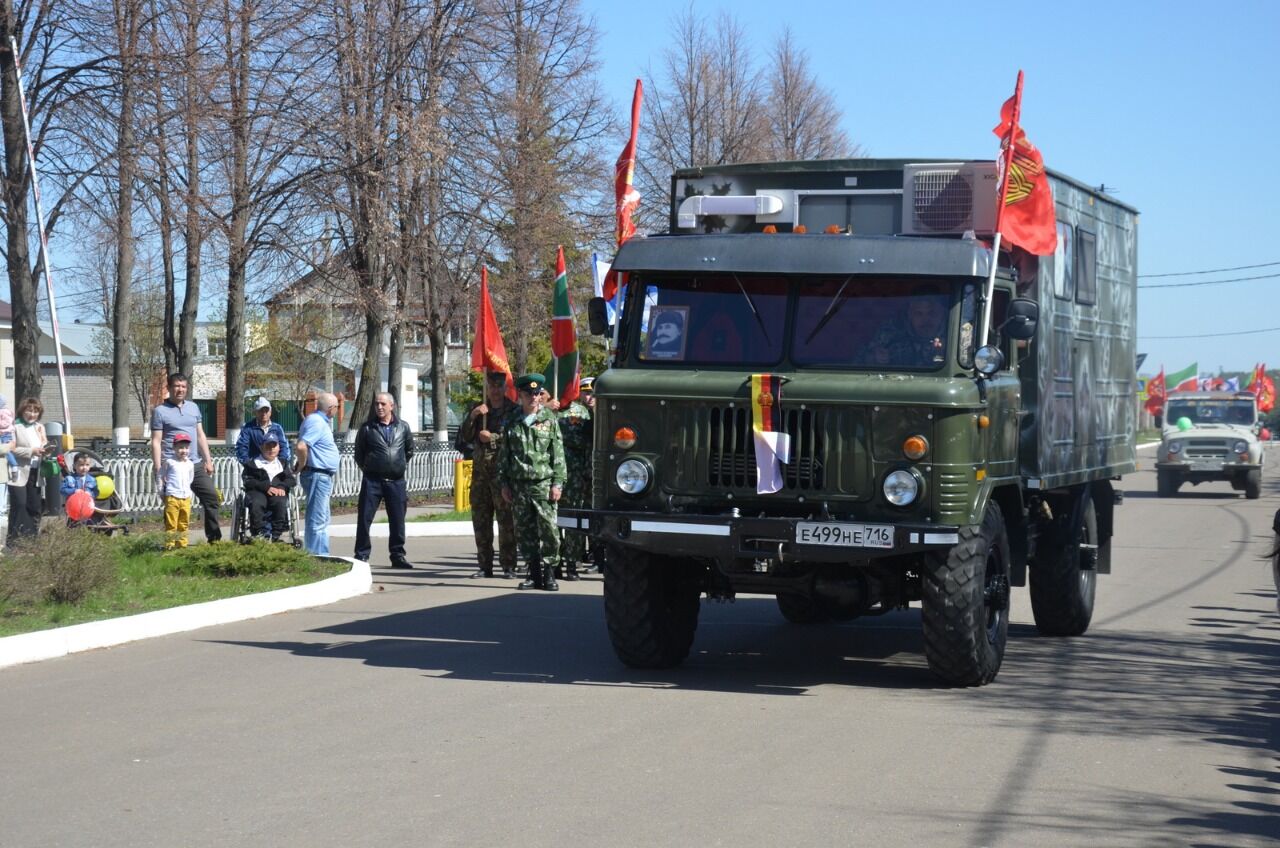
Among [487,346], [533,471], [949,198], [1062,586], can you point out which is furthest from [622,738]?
[487,346]

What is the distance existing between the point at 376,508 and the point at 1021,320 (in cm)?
859

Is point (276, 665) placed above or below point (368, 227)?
below

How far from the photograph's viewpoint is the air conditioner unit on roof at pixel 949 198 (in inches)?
403

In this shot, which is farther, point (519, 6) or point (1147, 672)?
point (519, 6)

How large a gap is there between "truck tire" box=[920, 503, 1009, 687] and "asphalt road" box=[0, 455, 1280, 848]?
17cm

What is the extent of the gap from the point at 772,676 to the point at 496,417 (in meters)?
6.47

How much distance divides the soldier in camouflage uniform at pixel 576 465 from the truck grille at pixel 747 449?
573 cm

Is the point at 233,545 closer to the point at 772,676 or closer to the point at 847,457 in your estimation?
the point at 772,676

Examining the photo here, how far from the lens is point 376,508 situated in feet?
53.3

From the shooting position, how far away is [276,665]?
33.6ft

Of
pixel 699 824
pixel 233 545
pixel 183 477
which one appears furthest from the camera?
pixel 183 477

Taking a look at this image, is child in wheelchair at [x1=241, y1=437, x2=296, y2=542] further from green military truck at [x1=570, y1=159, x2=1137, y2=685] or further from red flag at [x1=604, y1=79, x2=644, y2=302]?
green military truck at [x1=570, y1=159, x2=1137, y2=685]

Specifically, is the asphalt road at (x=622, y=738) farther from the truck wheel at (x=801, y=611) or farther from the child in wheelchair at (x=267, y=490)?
the child in wheelchair at (x=267, y=490)

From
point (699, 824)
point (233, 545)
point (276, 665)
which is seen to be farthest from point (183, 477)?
point (699, 824)
